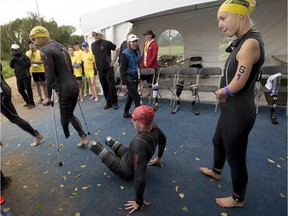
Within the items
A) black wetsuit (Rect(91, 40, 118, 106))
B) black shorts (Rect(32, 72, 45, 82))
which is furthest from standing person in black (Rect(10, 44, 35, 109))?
black wetsuit (Rect(91, 40, 118, 106))

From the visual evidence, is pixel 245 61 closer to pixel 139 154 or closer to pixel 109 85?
pixel 139 154

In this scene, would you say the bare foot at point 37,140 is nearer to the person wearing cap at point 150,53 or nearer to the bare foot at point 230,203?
the bare foot at point 230,203

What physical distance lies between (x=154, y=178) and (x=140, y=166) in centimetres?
77

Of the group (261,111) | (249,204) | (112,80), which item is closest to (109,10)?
(112,80)

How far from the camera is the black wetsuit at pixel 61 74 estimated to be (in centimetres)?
263

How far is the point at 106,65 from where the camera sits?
516cm

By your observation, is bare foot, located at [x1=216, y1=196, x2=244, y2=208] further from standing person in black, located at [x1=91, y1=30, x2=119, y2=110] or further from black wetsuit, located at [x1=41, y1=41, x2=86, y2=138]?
standing person in black, located at [x1=91, y1=30, x2=119, y2=110]

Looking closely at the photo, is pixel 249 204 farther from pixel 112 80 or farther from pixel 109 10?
pixel 109 10

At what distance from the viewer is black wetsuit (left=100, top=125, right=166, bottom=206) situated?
193 centimetres

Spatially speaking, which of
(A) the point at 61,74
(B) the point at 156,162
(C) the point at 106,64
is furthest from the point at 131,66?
(B) the point at 156,162

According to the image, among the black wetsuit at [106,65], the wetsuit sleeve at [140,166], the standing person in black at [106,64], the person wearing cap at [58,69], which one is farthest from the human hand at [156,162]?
the black wetsuit at [106,65]

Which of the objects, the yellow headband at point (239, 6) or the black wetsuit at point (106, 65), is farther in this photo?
the black wetsuit at point (106, 65)

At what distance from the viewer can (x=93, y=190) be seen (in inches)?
97.8

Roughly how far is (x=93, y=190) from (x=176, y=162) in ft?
3.88
